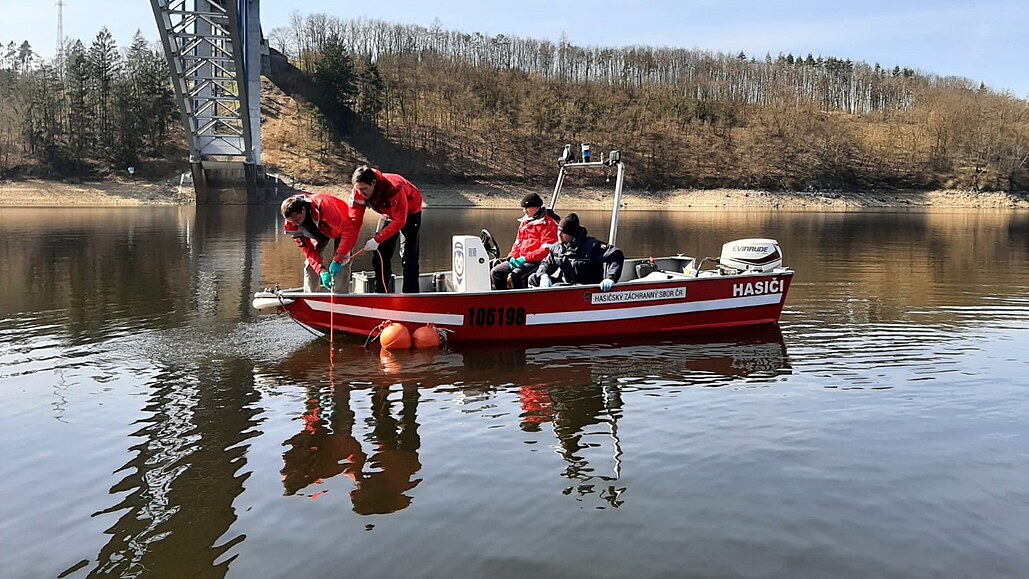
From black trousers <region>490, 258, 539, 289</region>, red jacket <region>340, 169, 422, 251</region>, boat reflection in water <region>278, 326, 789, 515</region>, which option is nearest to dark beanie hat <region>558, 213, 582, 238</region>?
black trousers <region>490, 258, 539, 289</region>

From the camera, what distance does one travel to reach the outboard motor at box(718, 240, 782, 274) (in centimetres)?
1310

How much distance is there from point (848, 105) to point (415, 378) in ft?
392

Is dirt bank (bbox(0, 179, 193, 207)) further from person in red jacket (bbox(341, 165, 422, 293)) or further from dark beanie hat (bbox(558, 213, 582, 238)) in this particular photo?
dark beanie hat (bbox(558, 213, 582, 238))

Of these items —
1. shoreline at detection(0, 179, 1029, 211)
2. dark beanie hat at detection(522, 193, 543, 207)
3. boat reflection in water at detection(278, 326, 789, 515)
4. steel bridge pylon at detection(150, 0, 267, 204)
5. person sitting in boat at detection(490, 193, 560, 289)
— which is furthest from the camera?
shoreline at detection(0, 179, 1029, 211)

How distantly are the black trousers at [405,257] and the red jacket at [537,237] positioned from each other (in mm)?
1610

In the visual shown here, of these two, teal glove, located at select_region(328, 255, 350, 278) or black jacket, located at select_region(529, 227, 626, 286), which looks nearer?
teal glove, located at select_region(328, 255, 350, 278)

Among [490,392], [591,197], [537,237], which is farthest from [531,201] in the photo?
[591,197]

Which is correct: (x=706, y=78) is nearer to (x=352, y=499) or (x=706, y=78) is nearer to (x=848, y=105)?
(x=848, y=105)

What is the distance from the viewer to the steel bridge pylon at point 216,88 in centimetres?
4103

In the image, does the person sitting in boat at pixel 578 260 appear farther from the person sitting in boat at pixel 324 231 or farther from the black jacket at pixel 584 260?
the person sitting in boat at pixel 324 231

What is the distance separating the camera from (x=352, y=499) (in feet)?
19.9

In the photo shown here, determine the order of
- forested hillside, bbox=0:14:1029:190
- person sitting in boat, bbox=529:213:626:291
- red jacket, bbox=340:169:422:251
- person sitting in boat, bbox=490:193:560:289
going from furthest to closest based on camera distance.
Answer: forested hillside, bbox=0:14:1029:190 → person sitting in boat, bbox=490:193:560:289 → person sitting in boat, bbox=529:213:626:291 → red jacket, bbox=340:169:422:251

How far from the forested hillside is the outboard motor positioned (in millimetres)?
56560

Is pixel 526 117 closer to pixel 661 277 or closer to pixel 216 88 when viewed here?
pixel 216 88
